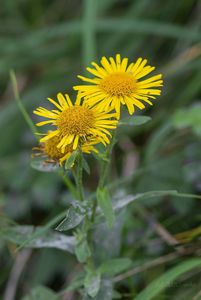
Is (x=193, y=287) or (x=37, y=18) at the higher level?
(x=37, y=18)

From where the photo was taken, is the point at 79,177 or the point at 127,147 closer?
the point at 79,177

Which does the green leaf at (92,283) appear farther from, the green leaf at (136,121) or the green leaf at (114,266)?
the green leaf at (136,121)

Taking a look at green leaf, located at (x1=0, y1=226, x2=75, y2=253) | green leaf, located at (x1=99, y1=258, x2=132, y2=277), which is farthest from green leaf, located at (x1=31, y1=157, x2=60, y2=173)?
green leaf, located at (x1=99, y1=258, x2=132, y2=277)

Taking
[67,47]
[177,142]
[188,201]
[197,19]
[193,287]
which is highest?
[67,47]

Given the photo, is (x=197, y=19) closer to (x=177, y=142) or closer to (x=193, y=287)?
(x=177, y=142)

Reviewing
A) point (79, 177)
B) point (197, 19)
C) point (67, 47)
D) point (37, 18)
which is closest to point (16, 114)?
point (67, 47)

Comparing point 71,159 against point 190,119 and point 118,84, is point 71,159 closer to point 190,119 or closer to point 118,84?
point 118,84

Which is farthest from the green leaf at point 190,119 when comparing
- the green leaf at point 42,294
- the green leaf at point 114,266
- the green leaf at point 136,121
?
the green leaf at point 42,294
